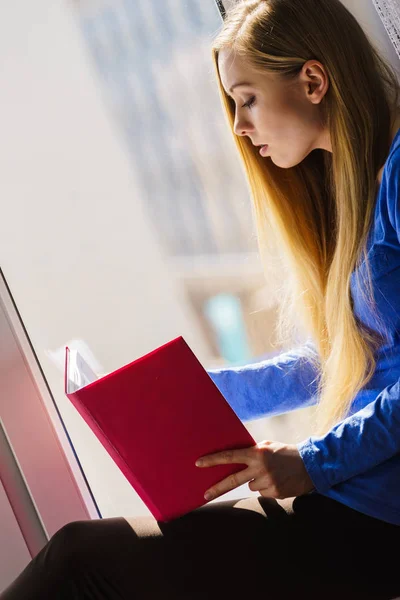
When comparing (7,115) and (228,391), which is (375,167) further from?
(7,115)

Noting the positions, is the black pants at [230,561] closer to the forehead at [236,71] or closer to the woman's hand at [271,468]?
the woman's hand at [271,468]

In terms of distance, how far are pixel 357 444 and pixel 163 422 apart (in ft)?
0.82

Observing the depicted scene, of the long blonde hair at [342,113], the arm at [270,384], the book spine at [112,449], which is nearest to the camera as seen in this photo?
the book spine at [112,449]

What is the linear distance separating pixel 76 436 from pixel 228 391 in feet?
1.11

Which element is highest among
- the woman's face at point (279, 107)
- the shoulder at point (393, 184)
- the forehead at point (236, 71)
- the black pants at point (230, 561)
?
the forehead at point (236, 71)

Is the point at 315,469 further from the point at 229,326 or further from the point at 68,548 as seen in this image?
the point at 229,326

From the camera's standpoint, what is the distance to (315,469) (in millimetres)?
902

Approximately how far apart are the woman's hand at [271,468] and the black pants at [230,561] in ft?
0.13

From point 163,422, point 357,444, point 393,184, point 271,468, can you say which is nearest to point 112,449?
point 163,422

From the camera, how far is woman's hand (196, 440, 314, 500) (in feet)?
2.96

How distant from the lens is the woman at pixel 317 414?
0.88m

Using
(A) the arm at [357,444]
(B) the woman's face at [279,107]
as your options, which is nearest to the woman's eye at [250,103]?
(B) the woman's face at [279,107]

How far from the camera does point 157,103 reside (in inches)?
49.4

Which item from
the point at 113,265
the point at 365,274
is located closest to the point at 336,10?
the point at 365,274
